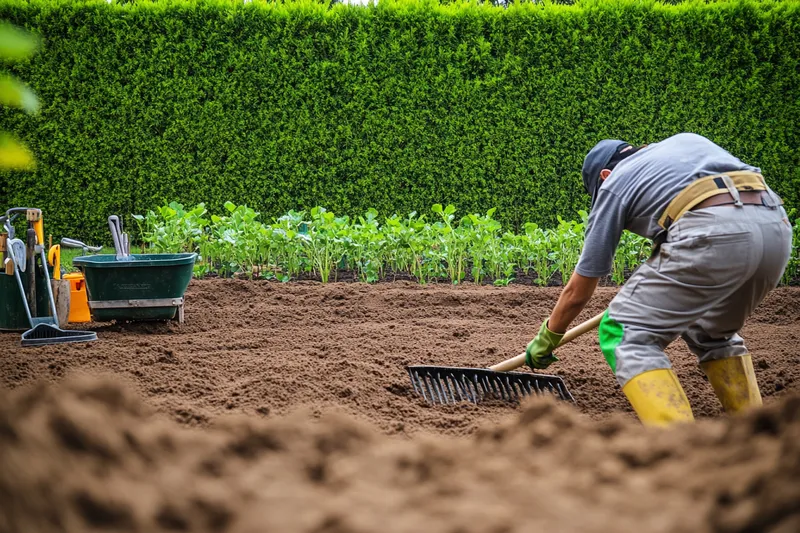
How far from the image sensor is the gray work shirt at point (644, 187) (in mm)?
2668

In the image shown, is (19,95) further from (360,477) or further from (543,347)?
(543,347)

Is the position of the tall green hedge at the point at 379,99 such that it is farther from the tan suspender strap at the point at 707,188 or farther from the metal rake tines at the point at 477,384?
the tan suspender strap at the point at 707,188

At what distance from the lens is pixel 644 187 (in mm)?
2689

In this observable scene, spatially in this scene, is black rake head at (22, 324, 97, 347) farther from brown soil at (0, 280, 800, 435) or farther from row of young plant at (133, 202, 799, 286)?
row of young plant at (133, 202, 799, 286)

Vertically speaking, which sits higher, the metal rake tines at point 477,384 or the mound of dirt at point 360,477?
the mound of dirt at point 360,477

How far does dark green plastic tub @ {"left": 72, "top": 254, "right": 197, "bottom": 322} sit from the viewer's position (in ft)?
14.0

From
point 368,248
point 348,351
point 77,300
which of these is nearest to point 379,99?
point 368,248

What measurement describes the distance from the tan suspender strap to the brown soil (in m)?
1.01

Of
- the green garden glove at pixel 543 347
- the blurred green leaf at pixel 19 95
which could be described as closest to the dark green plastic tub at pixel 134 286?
the green garden glove at pixel 543 347

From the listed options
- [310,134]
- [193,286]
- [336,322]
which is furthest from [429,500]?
[310,134]

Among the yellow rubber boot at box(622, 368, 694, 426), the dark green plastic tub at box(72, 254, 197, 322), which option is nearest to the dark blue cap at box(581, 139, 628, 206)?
the yellow rubber boot at box(622, 368, 694, 426)

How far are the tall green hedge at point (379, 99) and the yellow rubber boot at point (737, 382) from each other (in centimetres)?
552

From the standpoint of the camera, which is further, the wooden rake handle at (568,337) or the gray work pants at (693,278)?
the wooden rake handle at (568,337)

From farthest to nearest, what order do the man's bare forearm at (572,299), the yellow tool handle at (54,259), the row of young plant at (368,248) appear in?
the row of young plant at (368,248) → the yellow tool handle at (54,259) → the man's bare forearm at (572,299)
